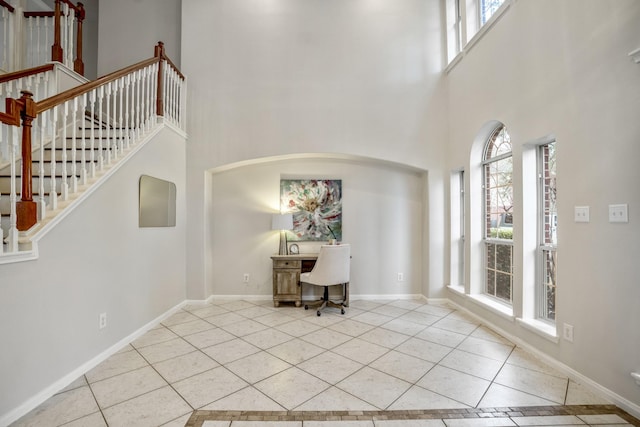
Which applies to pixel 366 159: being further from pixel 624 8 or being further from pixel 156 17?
pixel 156 17

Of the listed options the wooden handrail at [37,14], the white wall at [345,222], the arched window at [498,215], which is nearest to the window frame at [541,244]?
the arched window at [498,215]

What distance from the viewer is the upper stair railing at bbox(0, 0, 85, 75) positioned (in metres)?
3.52

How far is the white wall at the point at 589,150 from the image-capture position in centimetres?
185

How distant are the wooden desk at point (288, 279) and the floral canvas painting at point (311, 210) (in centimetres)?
49

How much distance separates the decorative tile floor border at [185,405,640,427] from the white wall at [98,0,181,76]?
4898mm

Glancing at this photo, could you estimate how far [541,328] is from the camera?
2.52 m

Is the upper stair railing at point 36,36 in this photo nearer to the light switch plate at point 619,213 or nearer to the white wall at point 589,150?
the white wall at point 589,150

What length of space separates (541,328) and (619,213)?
1.19 m

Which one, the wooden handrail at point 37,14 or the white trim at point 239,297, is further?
the white trim at point 239,297

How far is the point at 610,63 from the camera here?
196 cm

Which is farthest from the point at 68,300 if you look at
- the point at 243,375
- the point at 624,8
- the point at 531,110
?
the point at 624,8

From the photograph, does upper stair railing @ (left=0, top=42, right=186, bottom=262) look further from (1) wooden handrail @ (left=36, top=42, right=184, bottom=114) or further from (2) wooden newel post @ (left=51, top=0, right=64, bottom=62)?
(2) wooden newel post @ (left=51, top=0, right=64, bottom=62)

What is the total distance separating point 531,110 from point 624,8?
0.88m

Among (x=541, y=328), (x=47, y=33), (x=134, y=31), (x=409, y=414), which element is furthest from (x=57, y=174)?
(x=541, y=328)
